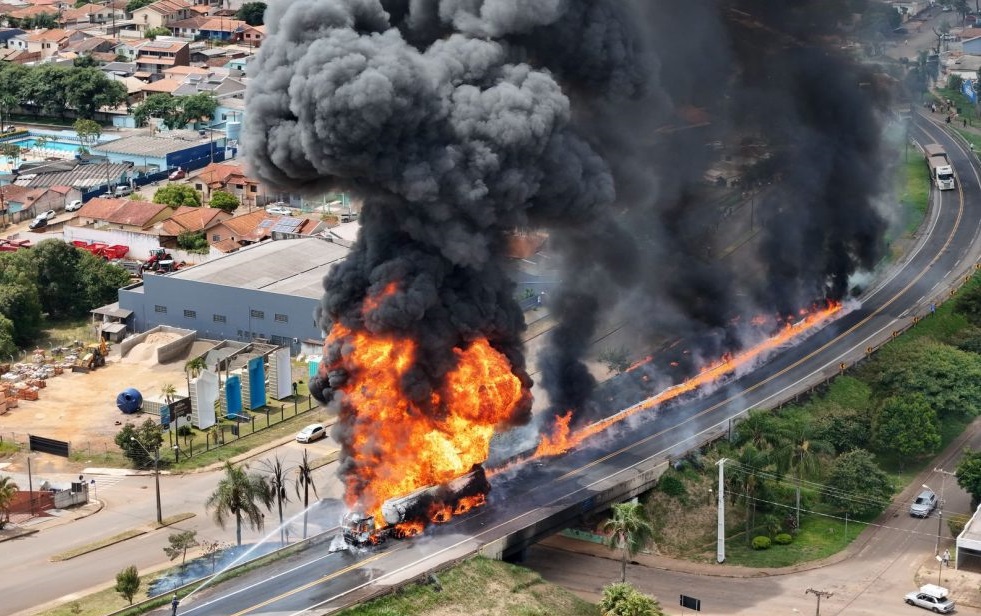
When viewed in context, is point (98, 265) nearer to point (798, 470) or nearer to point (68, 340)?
point (68, 340)

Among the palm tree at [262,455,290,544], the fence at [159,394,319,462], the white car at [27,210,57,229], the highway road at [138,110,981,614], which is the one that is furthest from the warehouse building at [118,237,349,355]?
the white car at [27,210,57,229]

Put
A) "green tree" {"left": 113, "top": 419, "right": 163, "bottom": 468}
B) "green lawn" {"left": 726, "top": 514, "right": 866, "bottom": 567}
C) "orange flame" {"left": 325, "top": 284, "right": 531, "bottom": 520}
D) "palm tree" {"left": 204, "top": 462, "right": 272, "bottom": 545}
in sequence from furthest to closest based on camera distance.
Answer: "green tree" {"left": 113, "top": 419, "right": 163, "bottom": 468}
"green lawn" {"left": 726, "top": 514, "right": 866, "bottom": 567}
"palm tree" {"left": 204, "top": 462, "right": 272, "bottom": 545}
"orange flame" {"left": 325, "top": 284, "right": 531, "bottom": 520}

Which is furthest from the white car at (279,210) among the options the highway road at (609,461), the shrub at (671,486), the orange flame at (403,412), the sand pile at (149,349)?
the orange flame at (403,412)

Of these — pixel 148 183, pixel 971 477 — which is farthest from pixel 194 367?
pixel 148 183

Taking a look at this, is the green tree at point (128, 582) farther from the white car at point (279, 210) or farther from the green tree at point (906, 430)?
the white car at point (279, 210)

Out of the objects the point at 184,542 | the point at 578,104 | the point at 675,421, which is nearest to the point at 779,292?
the point at 675,421

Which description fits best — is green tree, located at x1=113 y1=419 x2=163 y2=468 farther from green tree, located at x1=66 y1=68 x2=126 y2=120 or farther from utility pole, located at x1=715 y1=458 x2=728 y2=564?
green tree, located at x1=66 y1=68 x2=126 y2=120
